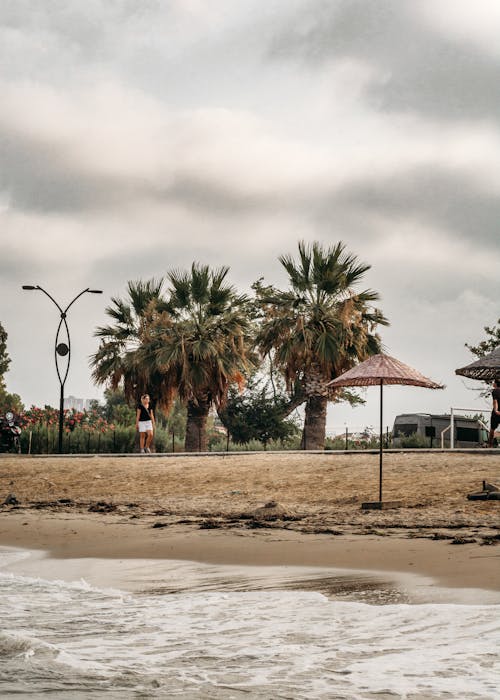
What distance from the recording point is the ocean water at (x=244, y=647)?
5.93m

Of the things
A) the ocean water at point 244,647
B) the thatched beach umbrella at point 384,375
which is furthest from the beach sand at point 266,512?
the thatched beach umbrella at point 384,375

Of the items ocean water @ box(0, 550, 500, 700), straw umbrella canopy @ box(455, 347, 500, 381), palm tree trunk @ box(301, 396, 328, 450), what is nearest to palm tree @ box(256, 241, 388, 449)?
palm tree trunk @ box(301, 396, 328, 450)

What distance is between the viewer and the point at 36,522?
591 inches

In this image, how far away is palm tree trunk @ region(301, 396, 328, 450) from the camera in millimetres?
34312

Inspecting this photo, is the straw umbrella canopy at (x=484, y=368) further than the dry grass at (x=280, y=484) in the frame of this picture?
Yes

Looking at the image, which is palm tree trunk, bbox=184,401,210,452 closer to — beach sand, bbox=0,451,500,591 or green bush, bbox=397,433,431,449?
green bush, bbox=397,433,431,449

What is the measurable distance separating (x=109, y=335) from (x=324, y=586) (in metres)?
28.3

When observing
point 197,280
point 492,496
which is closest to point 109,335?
point 197,280

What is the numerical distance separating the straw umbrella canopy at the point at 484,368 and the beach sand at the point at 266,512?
1739mm

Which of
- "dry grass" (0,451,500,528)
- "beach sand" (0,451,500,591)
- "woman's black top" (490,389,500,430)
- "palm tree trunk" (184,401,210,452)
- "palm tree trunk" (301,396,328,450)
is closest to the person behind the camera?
"beach sand" (0,451,500,591)

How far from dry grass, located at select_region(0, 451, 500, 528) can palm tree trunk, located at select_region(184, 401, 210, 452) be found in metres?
10.5

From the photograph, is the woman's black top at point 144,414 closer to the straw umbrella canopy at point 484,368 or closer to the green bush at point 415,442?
the green bush at point 415,442

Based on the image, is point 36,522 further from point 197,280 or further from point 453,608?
point 197,280

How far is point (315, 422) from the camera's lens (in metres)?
34.7
